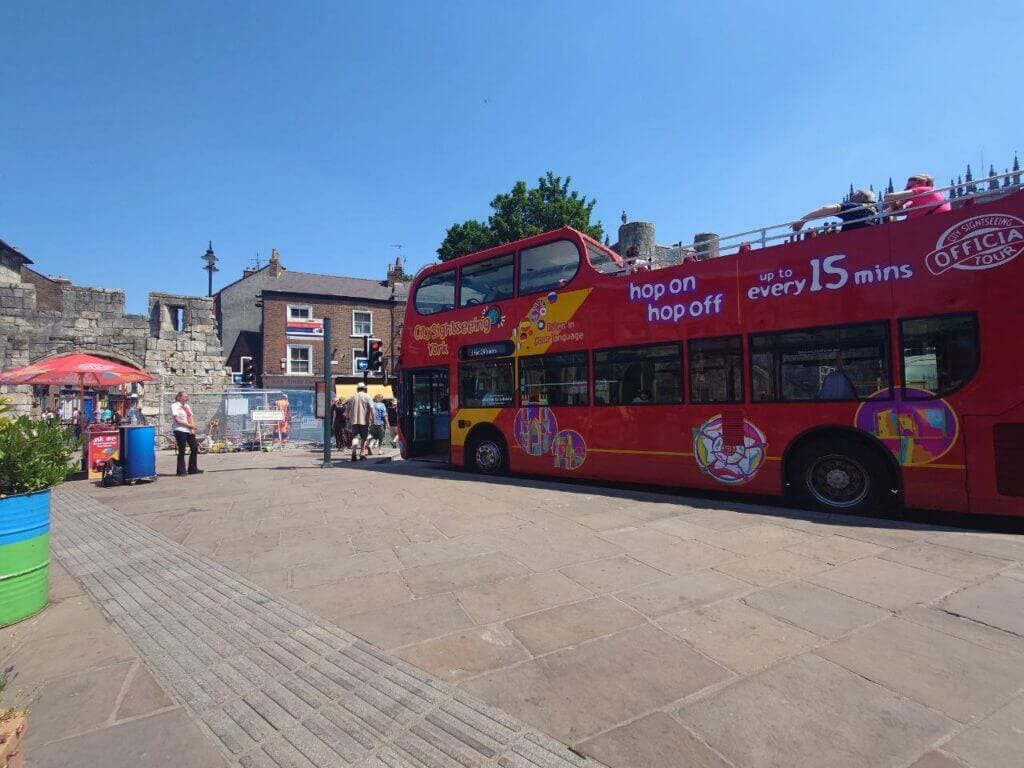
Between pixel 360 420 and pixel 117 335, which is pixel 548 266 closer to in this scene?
pixel 360 420

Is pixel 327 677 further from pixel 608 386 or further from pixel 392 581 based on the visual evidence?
pixel 608 386

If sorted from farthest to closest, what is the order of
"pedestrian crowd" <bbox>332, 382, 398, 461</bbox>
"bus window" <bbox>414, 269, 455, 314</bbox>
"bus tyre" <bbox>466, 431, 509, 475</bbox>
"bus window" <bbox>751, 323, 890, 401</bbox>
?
"pedestrian crowd" <bbox>332, 382, 398, 461</bbox>, "bus window" <bbox>414, 269, 455, 314</bbox>, "bus tyre" <bbox>466, 431, 509, 475</bbox>, "bus window" <bbox>751, 323, 890, 401</bbox>

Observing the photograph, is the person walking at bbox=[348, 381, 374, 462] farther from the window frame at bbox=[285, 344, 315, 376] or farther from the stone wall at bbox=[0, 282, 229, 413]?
the window frame at bbox=[285, 344, 315, 376]

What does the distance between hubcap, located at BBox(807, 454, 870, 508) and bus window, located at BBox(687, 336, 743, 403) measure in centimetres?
122

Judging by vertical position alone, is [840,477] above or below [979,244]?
below

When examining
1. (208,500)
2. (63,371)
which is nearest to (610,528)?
(208,500)

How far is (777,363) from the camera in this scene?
6461 millimetres

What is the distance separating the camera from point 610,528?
5.60 metres

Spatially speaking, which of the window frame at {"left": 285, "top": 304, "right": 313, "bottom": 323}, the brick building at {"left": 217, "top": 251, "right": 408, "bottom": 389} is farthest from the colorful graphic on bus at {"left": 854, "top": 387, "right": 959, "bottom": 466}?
the window frame at {"left": 285, "top": 304, "right": 313, "bottom": 323}

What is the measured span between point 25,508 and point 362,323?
1243 inches

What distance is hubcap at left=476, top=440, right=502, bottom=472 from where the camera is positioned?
9.56 metres

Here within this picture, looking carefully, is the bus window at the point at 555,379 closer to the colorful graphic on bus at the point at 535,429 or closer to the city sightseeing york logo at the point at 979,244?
the colorful graphic on bus at the point at 535,429

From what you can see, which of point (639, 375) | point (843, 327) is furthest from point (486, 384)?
point (843, 327)

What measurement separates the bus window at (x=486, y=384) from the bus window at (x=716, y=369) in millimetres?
3286
